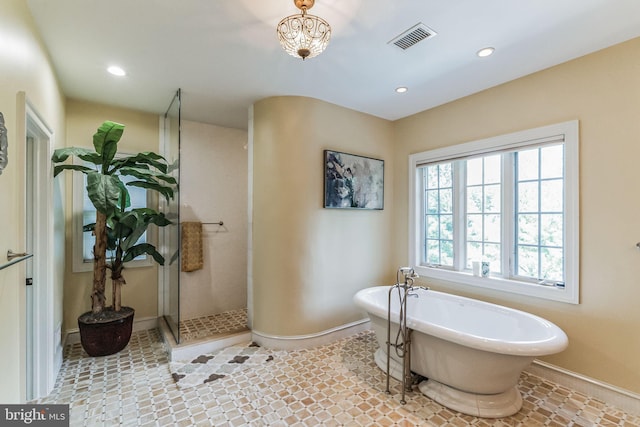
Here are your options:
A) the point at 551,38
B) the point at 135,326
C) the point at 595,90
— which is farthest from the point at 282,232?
the point at 595,90

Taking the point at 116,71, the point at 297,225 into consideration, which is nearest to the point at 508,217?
the point at 297,225

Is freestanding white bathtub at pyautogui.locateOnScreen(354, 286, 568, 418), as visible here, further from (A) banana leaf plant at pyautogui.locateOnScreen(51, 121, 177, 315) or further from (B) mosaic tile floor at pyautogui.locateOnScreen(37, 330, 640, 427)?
(A) banana leaf plant at pyautogui.locateOnScreen(51, 121, 177, 315)

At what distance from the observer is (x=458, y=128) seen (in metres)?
3.15

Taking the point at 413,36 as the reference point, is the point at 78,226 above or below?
below

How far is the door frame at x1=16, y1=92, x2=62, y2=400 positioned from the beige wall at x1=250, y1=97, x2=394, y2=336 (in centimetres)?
167

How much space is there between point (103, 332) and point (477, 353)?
3176 mm

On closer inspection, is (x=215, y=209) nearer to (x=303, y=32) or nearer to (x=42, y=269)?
(x=42, y=269)

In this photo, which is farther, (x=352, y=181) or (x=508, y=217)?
(x=352, y=181)

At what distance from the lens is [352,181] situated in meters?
3.41

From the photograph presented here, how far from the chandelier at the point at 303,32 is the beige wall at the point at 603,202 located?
6.79ft

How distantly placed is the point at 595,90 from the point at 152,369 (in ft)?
14.1

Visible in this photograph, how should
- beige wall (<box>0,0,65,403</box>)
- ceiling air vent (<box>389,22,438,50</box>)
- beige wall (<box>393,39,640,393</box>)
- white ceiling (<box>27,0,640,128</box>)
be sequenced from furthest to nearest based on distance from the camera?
beige wall (<box>393,39,640,393</box>), ceiling air vent (<box>389,22,438,50</box>), white ceiling (<box>27,0,640,128</box>), beige wall (<box>0,0,65,403</box>)

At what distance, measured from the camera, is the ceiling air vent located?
6.44 ft

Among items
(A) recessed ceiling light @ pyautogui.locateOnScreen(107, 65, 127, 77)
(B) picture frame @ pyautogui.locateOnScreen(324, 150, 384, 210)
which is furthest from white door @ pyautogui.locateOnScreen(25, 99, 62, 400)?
(B) picture frame @ pyautogui.locateOnScreen(324, 150, 384, 210)
